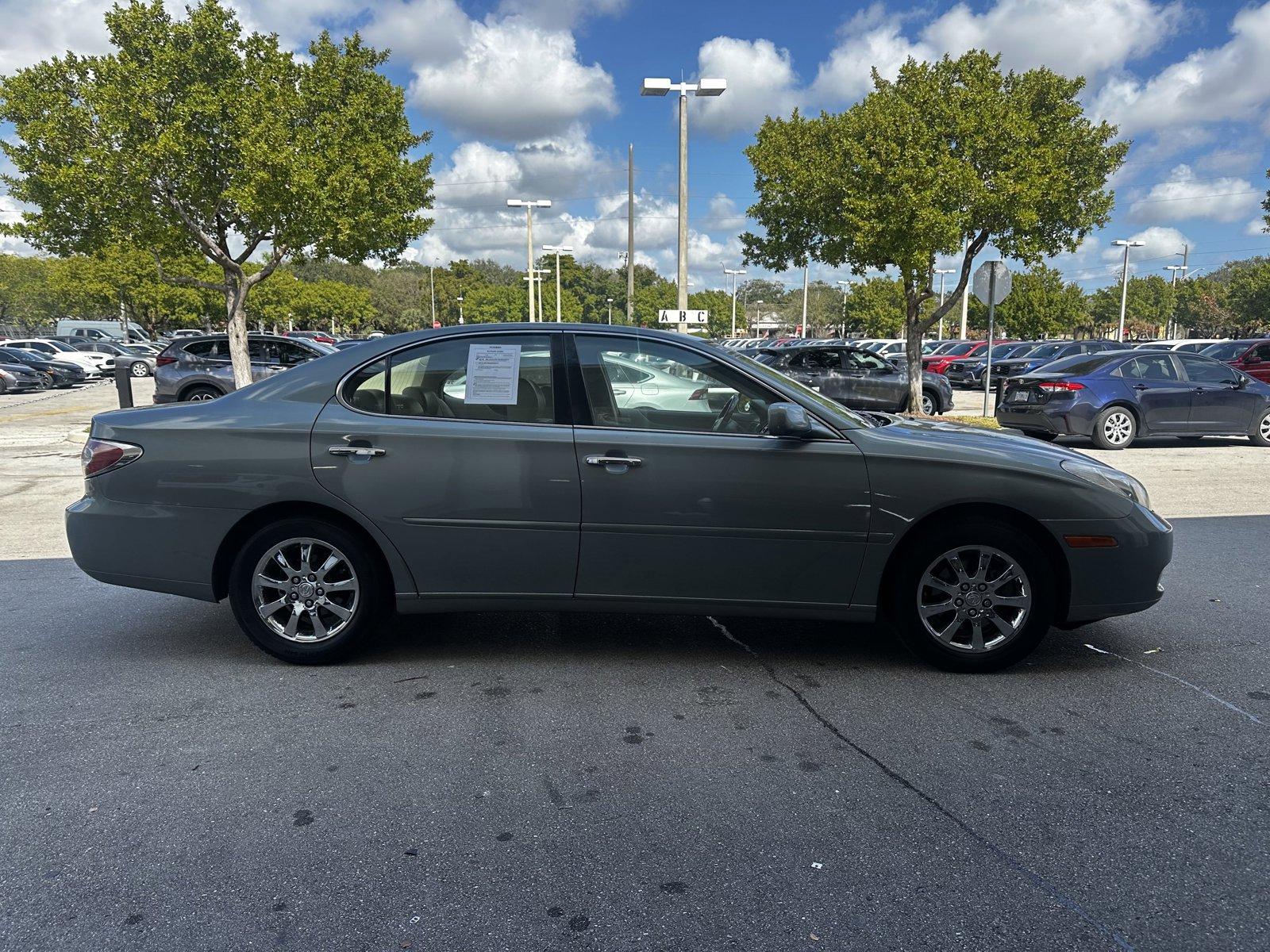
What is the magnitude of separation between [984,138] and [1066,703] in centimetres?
1528

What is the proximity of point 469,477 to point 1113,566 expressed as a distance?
296cm

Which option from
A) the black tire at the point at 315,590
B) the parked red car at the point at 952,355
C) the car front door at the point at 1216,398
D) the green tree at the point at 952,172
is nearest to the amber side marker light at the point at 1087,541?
the black tire at the point at 315,590

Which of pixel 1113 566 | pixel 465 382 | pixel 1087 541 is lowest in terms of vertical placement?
pixel 1113 566

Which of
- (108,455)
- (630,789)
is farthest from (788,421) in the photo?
(108,455)

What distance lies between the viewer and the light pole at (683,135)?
61.5 feet

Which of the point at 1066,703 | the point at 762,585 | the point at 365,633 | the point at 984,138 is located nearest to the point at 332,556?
the point at 365,633

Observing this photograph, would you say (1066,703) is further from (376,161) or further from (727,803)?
(376,161)

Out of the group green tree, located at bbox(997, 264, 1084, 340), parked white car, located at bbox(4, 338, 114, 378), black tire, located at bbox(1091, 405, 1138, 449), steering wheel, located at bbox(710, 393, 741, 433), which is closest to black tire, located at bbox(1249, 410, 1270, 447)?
black tire, located at bbox(1091, 405, 1138, 449)

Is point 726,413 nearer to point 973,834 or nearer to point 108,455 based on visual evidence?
point 973,834

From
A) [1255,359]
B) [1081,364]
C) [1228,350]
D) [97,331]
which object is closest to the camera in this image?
[1081,364]

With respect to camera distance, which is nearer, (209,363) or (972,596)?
(972,596)

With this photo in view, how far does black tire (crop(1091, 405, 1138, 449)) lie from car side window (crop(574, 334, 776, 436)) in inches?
431

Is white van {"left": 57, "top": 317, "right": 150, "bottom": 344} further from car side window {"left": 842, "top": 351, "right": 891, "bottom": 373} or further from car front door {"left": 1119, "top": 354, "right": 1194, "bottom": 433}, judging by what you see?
car front door {"left": 1119, "top": 354, "right": 1194, "bottom": 433}

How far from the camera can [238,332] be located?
17.6 m
